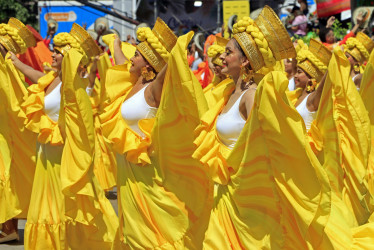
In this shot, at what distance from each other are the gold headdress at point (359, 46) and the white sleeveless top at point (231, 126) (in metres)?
3.99

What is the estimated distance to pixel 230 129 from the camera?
4797mm

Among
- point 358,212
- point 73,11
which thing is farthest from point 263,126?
point 73,11

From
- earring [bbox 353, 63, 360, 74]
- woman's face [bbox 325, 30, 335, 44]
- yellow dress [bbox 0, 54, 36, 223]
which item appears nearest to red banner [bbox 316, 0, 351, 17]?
woman's face [bbox 325, 30, 335, 44]

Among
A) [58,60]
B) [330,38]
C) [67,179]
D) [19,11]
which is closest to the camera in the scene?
[67,179]

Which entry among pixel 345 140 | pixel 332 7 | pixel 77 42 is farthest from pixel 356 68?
pixel 77 42

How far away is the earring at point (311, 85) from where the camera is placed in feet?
23.2

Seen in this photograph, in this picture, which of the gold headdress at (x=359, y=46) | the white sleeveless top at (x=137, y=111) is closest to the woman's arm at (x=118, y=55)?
the white sleeveless top at (x=137, y=111)

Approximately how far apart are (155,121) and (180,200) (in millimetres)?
578

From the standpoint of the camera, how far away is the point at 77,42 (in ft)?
22.7

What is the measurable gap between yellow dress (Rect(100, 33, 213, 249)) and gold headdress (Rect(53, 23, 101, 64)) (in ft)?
4.74

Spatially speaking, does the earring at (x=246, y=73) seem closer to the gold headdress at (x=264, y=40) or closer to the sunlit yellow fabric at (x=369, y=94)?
the gold headdress at (x=264, y=40)

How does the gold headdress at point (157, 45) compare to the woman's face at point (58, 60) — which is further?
the woman's face at point (58, 60)

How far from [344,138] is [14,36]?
317 centimetres

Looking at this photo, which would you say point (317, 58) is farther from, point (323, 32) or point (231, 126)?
point (323, 32)
